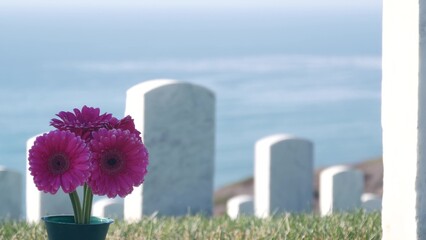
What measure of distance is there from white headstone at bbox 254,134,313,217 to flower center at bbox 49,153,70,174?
419cm

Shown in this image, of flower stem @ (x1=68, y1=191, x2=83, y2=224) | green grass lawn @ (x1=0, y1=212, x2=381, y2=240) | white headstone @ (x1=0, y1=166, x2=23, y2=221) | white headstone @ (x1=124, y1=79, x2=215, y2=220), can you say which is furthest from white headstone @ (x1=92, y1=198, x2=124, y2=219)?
flower stem @ (x1=68, y1=191, x2=83, y2=224)

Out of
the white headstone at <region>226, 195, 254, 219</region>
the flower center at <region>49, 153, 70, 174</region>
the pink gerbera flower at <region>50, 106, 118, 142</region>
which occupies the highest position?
the white headstone at <region>226, 195, 254, 219</region>

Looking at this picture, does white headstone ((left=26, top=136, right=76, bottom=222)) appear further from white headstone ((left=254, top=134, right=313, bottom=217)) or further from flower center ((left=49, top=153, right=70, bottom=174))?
flower center ((left=49, top=153, right=70, bottom=174))

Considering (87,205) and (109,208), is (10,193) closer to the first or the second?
(109,208)

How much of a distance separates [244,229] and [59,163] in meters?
1.87

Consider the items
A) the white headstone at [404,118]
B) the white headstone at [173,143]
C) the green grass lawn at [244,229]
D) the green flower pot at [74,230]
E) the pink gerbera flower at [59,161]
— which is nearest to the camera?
the pink gerbera flower at [59,161]

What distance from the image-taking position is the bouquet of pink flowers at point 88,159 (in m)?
4.05

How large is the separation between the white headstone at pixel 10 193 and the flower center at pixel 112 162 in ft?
12.1

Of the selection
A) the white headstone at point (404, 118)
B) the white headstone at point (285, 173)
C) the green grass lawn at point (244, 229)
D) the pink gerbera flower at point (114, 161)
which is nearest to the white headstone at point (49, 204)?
the green grass lawn at point (244, 229)

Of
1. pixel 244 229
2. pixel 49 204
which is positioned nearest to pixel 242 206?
pixel 49 204

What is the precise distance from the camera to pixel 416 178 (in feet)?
15.7

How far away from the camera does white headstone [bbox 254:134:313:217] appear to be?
8.21m

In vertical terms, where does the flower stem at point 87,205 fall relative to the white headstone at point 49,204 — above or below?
below

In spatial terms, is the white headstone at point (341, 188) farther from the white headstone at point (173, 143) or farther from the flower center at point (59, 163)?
the flower center at point (59, 163)
